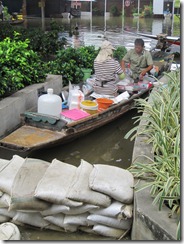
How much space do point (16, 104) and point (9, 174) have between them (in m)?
2.36

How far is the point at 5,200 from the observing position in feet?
12.8

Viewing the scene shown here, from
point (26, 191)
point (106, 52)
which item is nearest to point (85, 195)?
point (26, 191)

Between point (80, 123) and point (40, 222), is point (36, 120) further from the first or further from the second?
point (40, 222)

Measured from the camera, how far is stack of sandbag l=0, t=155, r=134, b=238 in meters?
3.64

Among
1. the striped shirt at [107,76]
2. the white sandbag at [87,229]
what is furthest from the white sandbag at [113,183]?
the striped shirt at [107,76]

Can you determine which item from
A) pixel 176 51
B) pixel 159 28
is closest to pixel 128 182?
pixel 176 51

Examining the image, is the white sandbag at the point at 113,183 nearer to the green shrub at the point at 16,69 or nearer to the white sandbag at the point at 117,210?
the white sandbag at the point at 117,210

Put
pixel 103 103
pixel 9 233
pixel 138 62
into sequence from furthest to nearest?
pixel 138 62
pixel 103 103
pixel 9 233

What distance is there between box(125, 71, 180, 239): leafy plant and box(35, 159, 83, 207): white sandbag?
66cm

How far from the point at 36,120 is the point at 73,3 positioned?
3284 cm

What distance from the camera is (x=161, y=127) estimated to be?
14.7 ft

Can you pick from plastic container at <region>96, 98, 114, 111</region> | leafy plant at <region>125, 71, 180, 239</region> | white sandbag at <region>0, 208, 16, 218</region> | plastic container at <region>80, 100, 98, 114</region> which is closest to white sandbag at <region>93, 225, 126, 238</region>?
leafy plant at <region>125, 71, 180, 239</region>

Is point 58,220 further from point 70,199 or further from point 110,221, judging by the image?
point 110,221

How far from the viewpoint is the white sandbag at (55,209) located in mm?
3680
